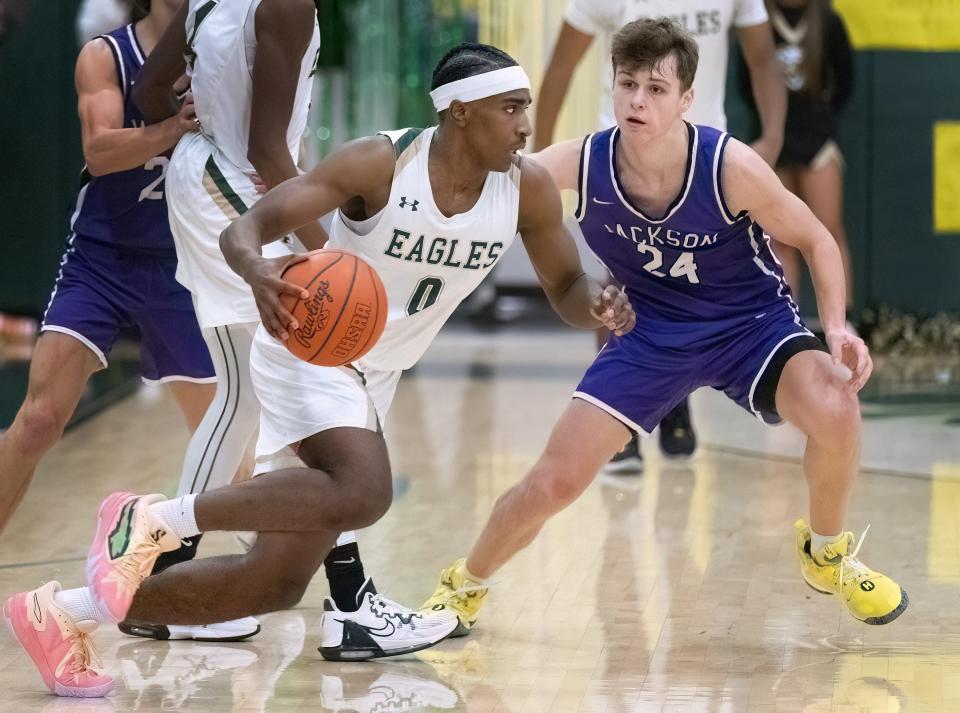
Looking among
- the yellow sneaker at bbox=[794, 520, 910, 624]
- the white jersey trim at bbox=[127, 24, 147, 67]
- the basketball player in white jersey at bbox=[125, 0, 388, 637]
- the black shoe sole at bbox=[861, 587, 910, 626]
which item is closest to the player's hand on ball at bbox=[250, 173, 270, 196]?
the basketball player in white jersey at bbox=[125, 0, 388, 637]

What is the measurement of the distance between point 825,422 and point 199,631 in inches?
71.1

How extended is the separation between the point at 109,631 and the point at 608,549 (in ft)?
5.83

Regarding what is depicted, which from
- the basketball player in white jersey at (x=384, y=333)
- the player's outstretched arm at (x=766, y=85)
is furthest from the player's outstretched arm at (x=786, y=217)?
the player's outstretched arm at (x=766, y=85)

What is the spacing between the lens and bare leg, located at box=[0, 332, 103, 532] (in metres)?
4.79

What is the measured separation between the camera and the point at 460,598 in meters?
4.68

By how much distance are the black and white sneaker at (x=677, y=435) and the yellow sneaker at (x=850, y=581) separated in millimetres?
2382

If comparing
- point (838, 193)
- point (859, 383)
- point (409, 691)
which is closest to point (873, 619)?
point (859, 383)

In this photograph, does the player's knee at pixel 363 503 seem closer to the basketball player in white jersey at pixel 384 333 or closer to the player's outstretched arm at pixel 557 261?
the basketball player in white jersey at pixel 384 333

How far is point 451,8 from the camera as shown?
10.8 m

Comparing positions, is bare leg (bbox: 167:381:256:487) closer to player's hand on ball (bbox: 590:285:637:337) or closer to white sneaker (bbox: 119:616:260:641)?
white sneaker (bbox: 119:616:260:641)

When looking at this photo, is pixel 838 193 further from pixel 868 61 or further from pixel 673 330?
pixel 673 330

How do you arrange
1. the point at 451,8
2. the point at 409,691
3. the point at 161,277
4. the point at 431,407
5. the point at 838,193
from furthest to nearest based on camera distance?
the point at 451,8 < the point at 838,193 < the point at 431,407 < the point at 161,277 < the point at 409,691

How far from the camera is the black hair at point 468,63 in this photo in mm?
4141

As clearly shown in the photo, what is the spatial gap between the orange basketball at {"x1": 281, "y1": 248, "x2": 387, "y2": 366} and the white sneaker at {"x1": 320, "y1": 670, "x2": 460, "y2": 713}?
0.84 m
